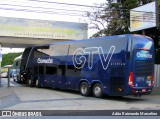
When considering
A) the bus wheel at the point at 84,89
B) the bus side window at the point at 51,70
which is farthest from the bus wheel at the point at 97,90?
the bus side window at the point at 51,70

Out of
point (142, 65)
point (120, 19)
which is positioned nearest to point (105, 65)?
point (142, 65)

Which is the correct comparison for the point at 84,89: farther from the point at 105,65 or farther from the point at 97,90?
Result: the point at 105,65

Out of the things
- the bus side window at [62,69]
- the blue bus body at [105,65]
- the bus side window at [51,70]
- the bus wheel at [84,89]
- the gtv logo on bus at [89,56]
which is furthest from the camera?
the bus side window at [51,70]

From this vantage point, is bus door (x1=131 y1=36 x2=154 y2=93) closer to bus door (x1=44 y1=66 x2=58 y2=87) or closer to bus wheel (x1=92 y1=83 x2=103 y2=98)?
bus wheel (x1=92 y1=83 x2=103 y2=98)

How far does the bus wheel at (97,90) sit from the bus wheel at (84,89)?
1.15ft

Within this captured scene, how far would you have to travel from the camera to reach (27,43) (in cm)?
3209

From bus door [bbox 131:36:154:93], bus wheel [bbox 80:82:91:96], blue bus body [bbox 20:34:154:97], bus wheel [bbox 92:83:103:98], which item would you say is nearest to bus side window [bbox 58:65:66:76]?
blue bus body [bbox 20:34:154:97]

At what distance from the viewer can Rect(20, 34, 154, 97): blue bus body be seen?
1752cm

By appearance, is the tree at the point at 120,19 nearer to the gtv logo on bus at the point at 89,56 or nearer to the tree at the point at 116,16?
the tree at the point at 116,16

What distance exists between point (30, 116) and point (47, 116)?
13.2 inches

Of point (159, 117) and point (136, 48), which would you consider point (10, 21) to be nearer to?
point (136, 48)

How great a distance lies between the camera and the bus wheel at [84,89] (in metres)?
19.8

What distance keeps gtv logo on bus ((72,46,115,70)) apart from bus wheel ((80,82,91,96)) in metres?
1.09

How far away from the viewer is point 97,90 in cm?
1927
